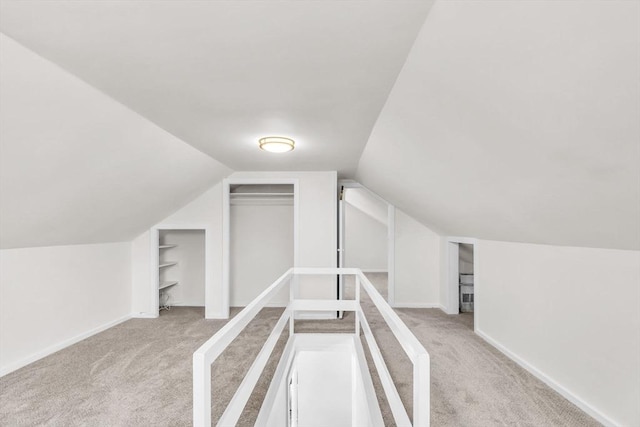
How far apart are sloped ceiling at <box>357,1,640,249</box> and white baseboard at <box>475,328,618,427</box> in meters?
1.11

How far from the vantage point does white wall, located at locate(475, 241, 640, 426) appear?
2.12 meters

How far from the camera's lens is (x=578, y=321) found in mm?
2521

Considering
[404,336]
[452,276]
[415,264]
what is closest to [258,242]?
[415,264]

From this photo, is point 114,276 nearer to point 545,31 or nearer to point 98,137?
point 98,137

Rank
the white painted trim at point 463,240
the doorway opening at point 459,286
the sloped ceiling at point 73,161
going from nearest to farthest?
the sloped ceiling at point 73,161
the white painted trim at point 463,240
the doorway opening at point 459,286

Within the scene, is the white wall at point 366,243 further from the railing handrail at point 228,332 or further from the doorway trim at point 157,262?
the railing handrail at point 228,332

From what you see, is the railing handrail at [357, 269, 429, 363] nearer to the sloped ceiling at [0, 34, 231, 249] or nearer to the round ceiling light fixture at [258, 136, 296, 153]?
the round ceiling light fixture at [258, 136, 296, 153]

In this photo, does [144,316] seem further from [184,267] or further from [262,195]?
[262,195]

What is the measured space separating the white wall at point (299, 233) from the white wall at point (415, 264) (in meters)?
1.32

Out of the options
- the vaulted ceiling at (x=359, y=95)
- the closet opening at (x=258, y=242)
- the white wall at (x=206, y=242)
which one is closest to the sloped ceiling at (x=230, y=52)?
the vaulted ceiling at (x=359, y=95)

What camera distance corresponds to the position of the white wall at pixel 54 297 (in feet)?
10.3

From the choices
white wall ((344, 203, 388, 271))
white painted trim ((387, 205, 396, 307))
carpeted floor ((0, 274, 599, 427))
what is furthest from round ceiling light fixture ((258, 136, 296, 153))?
white wall ((344, 203, 388, 271))

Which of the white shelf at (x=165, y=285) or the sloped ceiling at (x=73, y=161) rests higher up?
the sloped ceiling at (x=73, y=161)

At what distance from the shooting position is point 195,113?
2527 mm
